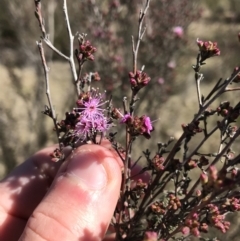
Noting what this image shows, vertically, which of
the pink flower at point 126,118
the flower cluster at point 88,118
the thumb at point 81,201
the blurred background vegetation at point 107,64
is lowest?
the thumb at point 81,201

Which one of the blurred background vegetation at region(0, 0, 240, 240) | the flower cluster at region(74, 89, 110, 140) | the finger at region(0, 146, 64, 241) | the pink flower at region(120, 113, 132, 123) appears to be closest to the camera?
the pink flower at region(120, 113, 132, 123)

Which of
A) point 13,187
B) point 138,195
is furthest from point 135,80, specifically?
point 13,187

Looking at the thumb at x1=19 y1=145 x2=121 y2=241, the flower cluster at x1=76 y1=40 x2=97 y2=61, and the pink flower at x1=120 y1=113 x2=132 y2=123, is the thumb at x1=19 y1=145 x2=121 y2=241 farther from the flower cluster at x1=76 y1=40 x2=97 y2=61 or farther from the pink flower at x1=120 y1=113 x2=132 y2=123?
the flower cluster at x1=76 y1=40 x2=97 y2=61

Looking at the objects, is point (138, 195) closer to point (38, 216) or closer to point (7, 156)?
point (38, 216)

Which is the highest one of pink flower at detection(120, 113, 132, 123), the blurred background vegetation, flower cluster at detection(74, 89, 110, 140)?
the blurred background vegetation

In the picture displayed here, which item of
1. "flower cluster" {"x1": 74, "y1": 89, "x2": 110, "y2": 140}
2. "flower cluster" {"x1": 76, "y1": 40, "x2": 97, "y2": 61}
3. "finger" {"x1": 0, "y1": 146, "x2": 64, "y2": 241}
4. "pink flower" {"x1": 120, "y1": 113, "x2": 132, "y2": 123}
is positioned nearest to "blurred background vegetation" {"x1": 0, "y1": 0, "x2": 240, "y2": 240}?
"finger" {"x1": 0, "y1": 146, "x2": 64, "y2": 241}

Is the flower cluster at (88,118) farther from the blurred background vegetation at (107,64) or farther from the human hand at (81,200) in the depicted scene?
the blurred background vegetation at (107,64)

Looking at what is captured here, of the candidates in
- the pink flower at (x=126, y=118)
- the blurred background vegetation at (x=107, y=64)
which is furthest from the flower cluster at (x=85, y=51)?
the blurred background vegetation at (x=107, y=64)
